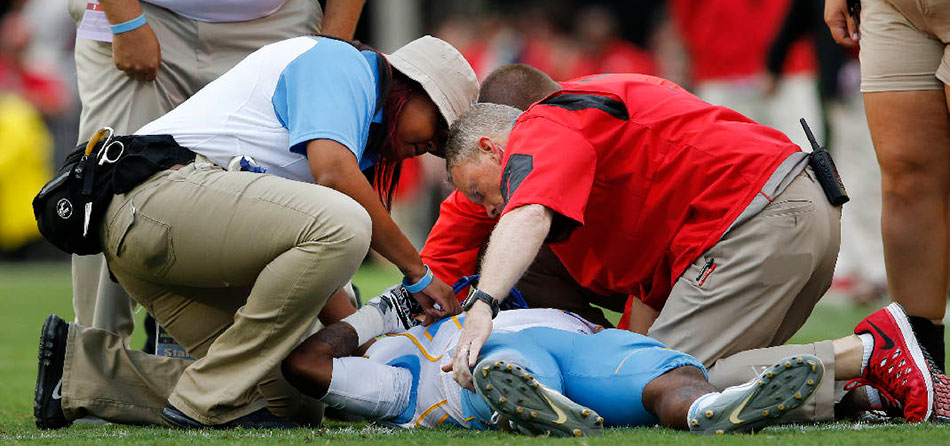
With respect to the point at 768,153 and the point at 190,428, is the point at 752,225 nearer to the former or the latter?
the point at 768,153

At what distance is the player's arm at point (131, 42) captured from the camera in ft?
14.0

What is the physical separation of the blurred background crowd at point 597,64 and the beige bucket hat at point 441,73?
446 cm

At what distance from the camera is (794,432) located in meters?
3.33

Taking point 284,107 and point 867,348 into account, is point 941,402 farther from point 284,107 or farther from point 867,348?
point 284,107

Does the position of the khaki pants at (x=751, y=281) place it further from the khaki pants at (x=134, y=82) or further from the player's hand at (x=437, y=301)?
the khaki pants at (x=134, y=82)

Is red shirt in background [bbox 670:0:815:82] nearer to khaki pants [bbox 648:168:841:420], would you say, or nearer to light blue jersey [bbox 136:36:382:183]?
khaki pants [bbox 648:168:841:420]

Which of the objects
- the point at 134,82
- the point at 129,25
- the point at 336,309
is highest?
the point at 129,25

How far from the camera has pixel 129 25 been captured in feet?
14.0

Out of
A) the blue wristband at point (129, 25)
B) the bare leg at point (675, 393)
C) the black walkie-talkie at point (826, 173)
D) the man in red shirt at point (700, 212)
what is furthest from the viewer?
the blue wristband at point (129, 25)

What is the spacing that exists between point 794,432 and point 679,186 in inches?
35.2

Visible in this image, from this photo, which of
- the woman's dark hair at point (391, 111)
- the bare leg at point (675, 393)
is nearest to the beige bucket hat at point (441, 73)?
the woman's dark hair at point (391, 111)

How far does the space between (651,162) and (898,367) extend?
3.14ft

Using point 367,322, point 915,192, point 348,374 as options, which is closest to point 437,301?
point 367,322

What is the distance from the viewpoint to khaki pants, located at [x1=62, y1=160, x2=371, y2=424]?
3555 mm
